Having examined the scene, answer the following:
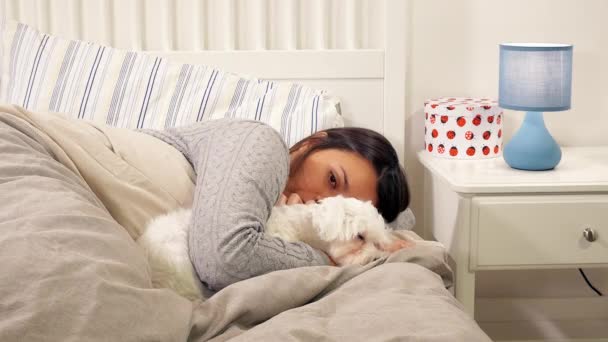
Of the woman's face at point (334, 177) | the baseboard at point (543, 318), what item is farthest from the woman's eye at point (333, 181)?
the baseboard at point (543, 318)

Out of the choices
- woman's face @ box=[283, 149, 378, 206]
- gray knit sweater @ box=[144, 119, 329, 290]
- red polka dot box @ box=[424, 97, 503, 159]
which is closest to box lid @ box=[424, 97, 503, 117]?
red polka dot box @ box=[424, 97, 503, 159]

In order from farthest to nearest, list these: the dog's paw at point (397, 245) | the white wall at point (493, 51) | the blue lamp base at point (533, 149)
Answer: the white wall at point (493, 51) < the blue lamp base at point (533, 149) < the dog's paw at point (397, 245)

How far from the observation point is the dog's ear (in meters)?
1.32

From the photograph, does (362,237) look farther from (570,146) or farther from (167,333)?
(570,146)

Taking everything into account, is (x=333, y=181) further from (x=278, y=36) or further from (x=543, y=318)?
(x=543, y=318)

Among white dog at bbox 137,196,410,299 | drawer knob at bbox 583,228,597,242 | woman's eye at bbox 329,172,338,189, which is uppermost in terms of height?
woman's eye at bbox 329,172,338,189

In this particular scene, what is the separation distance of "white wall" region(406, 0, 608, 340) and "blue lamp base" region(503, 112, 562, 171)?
35 cm

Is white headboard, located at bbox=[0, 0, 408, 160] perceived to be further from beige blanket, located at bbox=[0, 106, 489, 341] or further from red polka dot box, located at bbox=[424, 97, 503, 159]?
beige blanket, located at bbox=[0, 106, 489, 341]

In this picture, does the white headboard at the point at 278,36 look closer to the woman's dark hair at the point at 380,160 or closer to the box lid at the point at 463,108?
the box lid at the point at 463,108

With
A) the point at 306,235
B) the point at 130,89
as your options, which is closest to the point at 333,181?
the point at 306,235

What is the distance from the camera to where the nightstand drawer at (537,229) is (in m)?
1.76

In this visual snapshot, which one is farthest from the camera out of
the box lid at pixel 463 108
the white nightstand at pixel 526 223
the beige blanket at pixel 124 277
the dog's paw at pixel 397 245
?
the box lid at pixel 463 108

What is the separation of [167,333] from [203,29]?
1237mm

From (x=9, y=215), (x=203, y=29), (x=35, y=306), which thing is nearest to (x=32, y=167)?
(x=9, y=215)
